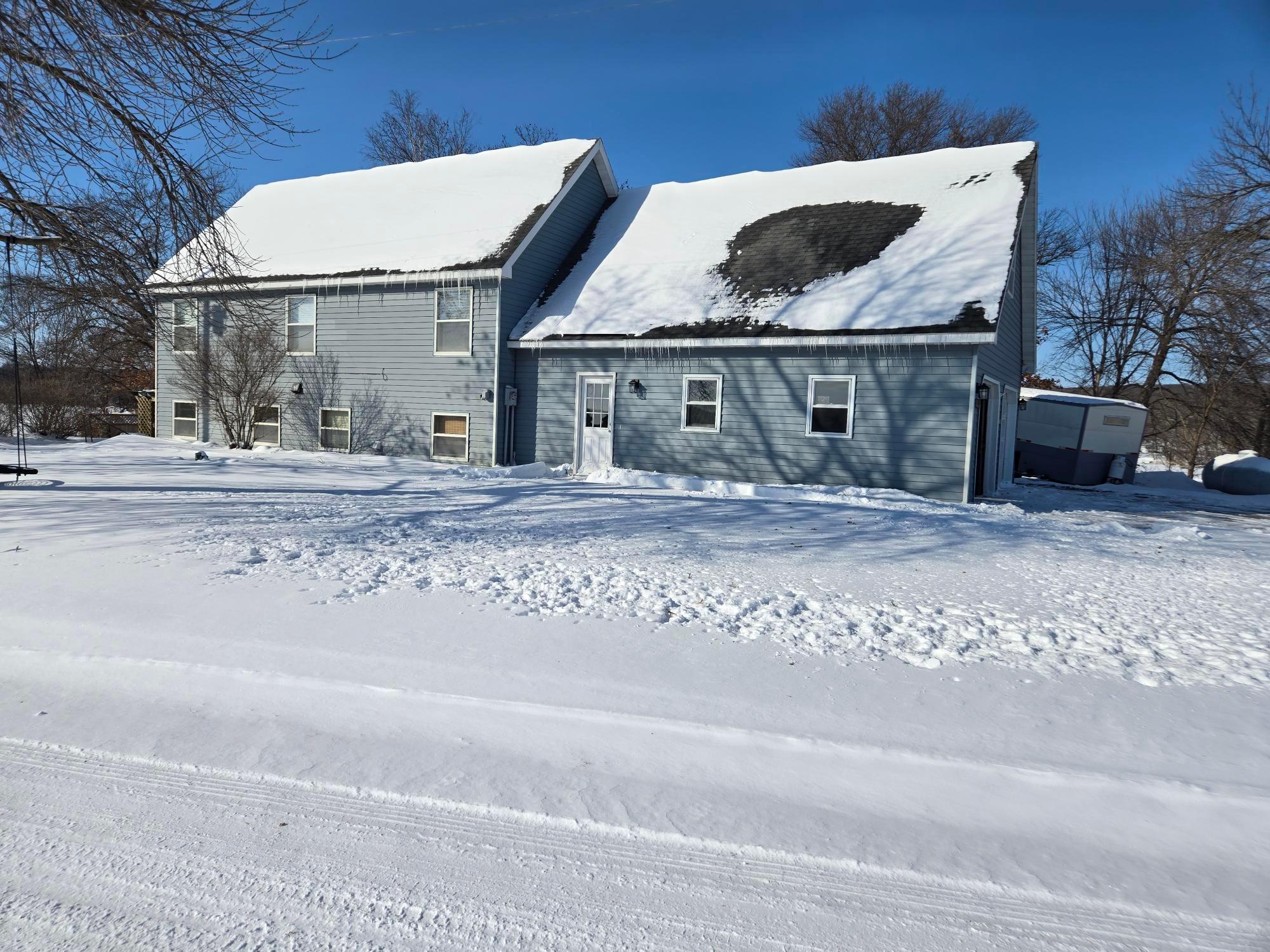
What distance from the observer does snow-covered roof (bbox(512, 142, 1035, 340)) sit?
12719 mm

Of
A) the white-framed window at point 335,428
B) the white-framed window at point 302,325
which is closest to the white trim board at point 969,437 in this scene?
the white-framed window at point 335,428

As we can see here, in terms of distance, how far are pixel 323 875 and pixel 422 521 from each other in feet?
17.8

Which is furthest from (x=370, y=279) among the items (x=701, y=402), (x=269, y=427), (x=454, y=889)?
(x=454, y=889)

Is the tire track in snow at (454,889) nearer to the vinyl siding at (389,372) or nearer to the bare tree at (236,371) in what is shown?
the vinyl siding at (389,372)

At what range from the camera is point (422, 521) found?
7.70m

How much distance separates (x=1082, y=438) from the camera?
1772cm

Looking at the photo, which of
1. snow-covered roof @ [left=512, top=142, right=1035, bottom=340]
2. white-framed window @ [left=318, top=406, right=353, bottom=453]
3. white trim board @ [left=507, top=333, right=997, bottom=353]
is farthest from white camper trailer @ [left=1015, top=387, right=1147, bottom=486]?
white-framed window @ [left=318, top=406, right=353, bottom=453]

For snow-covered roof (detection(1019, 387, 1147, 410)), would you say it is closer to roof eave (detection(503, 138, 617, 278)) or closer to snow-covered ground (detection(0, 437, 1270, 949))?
roof eave (detection(503, 138, 617, 278))

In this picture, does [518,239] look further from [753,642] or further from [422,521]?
[753,642]

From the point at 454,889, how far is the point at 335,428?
16.2 metres

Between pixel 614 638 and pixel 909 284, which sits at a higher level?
pixel 909 284

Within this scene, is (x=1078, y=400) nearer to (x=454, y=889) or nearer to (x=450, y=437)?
(x=450, y=437)

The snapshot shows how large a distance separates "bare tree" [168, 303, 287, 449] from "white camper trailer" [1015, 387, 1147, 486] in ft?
58.9

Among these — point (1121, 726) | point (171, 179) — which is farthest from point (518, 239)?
point (1121, 726)
